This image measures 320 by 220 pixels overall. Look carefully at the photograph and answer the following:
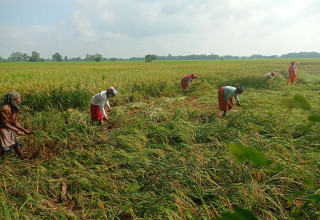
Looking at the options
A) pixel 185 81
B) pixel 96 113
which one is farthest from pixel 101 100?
pixel 185 81

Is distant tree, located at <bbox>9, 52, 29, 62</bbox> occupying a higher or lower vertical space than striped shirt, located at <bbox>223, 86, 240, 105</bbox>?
higher

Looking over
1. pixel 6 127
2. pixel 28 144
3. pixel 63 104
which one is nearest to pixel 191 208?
pixel 6 127

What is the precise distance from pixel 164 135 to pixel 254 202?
6.42 ft

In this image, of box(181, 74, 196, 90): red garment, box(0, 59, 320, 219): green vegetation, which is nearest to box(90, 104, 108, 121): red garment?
box(0, 59, 320, 219): green vegetation

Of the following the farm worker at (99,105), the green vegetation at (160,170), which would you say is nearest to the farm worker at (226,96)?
the green vegetation at (160,170)

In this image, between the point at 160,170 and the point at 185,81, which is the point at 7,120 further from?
the point at 185,81

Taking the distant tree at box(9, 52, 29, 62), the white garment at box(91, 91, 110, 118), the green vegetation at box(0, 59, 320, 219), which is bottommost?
the green vegetation at box(0, 59, 320, 219)

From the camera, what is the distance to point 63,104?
570cm

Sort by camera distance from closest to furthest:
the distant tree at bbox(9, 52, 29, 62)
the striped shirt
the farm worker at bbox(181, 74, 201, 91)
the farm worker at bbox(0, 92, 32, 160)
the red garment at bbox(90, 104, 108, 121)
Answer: the farm worker at bbox(0, 92, 32, 160), the red garment at bbox(90, 104, 108, 121), the striped shirt, the farm worker at bbox(181, 74, 201, 91), the distant tree at bbox(9, 52, 29, 62)

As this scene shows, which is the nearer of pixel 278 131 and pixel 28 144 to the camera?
pixel 278 131

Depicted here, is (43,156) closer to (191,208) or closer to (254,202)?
(191,208)

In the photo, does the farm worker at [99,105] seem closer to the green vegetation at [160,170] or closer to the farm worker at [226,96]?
the green vegetation at [160,170]

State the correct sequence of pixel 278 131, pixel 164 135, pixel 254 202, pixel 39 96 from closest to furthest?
pixel 254 202 < pixel 278 131 < pixel 164 135 < pixel 39 96

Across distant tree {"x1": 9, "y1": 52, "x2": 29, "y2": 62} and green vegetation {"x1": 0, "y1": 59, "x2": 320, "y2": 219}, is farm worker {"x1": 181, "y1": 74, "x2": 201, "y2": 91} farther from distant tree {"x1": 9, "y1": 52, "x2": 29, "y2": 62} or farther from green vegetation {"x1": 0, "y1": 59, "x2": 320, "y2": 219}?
distant tree {"x1": 9, "y1": 52, "x2": 29, "y2": 62}
